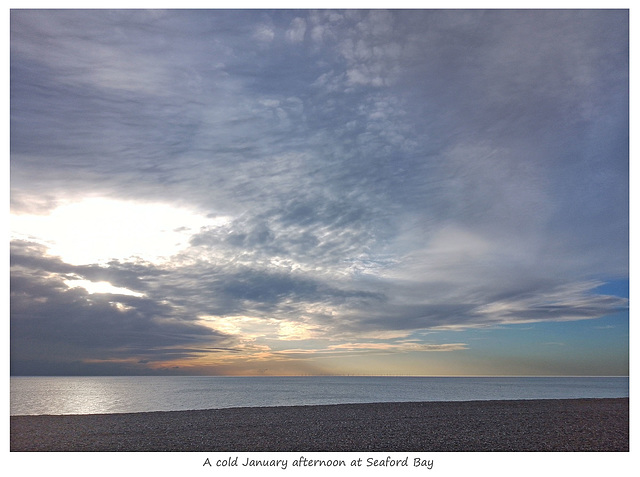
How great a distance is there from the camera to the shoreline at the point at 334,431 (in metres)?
19.6

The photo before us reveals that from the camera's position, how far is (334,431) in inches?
932

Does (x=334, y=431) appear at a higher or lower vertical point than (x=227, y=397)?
higher

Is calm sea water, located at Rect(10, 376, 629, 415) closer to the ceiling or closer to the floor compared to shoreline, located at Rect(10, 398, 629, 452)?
closer to the floor

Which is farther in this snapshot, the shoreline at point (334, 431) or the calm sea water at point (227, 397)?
the calm sea water at point (227, 397)

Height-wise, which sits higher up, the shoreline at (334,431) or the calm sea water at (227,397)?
the shoreline at (334,431)

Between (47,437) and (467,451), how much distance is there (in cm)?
2152

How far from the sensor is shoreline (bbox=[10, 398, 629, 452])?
1956 centimetres

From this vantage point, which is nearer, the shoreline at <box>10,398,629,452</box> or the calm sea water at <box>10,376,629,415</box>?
the shoreline at <box>10,398,629,452</box>

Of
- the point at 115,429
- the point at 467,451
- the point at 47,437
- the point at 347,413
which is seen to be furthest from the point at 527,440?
the point at 47,437

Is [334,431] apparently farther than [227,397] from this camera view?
No

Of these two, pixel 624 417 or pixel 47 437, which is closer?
pixel 47 437
